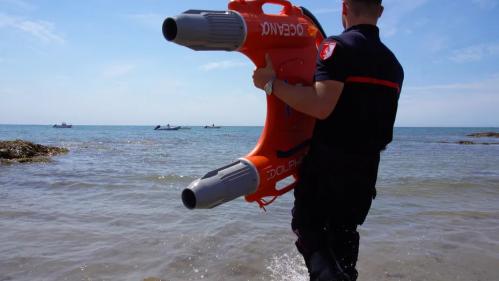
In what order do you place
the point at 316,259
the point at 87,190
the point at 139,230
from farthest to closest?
the point at 87,190 < the point at 139,230 < the point at 316,259

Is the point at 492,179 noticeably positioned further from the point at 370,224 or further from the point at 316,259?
the point at 316,259

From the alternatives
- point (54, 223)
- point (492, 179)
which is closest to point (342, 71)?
point (54, 223)

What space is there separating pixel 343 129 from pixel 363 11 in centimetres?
63

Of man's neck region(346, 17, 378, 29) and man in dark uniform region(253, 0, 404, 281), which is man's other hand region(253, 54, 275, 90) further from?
man's neck region(346, 17, 378, 29)

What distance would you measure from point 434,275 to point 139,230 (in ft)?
12.8

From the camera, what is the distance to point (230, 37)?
2.19 metres

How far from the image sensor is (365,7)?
2.24 meters

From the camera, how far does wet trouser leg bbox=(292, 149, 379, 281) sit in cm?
223

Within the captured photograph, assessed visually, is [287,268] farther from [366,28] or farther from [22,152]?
[22,152]

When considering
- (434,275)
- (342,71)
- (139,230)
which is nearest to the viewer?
(342,71)

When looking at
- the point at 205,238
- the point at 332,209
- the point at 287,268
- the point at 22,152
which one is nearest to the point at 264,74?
the point at 332,209

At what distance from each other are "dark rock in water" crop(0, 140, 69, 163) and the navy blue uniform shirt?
1624cm

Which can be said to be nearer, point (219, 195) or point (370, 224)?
point (219, 195)

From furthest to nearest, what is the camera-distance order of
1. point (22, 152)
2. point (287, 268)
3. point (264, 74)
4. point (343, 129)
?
point (22, 152), point (287, 268), point (264, 74), point (343, 129)
